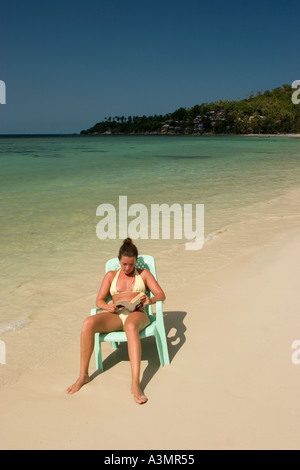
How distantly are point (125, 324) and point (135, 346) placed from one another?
0.21 meters

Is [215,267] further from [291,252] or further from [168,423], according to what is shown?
[168,423]

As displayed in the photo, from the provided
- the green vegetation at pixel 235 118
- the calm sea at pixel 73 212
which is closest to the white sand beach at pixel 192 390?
the calm sea at pixel 73 212

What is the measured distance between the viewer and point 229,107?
152625 mm

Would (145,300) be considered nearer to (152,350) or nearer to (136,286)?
(136,286)

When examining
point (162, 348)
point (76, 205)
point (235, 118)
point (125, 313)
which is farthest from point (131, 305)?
point (235, 118)

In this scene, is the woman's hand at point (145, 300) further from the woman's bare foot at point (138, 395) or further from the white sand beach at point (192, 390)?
the woman's bare foot at point (138, 395)

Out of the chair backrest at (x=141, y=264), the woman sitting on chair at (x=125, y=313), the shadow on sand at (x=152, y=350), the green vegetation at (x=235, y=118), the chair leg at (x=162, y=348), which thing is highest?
the green vegetation at (x=235, y=118)

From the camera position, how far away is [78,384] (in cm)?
325

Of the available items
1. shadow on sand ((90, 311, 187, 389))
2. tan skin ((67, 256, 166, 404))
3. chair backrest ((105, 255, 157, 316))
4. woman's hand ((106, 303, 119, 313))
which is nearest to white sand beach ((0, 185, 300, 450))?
shadow on sand ((90, 311, 187, 389))

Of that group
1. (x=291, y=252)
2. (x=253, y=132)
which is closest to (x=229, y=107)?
(x=253, y=132)

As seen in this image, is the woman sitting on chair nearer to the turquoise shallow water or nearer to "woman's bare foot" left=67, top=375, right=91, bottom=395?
"woman's bare foot" left=67, top=375, right=91, bottom=395

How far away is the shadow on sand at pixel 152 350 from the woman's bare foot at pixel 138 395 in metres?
0.16

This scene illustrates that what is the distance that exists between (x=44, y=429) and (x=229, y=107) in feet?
526

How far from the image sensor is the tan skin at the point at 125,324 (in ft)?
10.6
